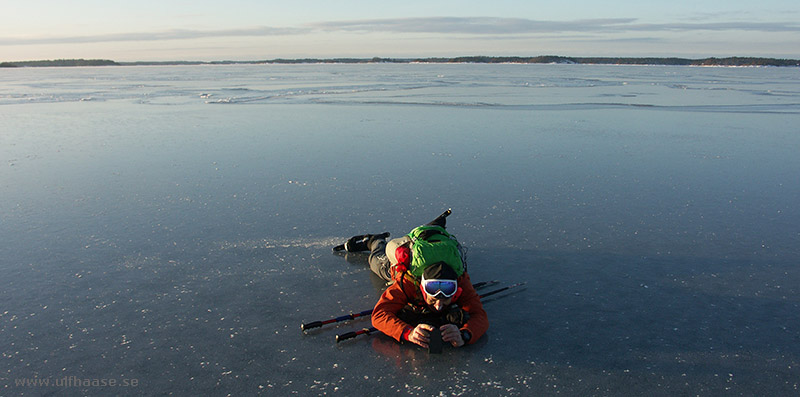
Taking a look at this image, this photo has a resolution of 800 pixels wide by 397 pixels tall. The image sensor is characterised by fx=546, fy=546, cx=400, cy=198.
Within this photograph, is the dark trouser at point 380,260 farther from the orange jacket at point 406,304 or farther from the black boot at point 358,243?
the orange jacket at point 406,304

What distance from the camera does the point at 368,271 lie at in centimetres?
494

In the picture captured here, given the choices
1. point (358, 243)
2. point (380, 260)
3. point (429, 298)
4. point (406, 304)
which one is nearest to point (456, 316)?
point (429, 298)

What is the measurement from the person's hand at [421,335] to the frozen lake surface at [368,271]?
0.09 m

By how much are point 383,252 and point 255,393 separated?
6.62ft

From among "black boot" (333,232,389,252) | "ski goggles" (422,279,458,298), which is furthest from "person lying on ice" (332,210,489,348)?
"black boot" (333,232,389,252)

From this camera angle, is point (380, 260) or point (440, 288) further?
point (380, 260)

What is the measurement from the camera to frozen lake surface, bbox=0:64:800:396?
132 inches

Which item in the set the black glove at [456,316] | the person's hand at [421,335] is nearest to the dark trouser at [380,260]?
the black glove at [456,316]

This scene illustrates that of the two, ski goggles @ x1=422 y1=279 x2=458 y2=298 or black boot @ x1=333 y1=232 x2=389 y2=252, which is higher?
ski goggles @ x1=422 y1=279 x2=458 y2=298

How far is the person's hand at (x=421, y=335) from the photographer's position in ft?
11.5

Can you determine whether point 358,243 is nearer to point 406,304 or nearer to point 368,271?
point 368,271

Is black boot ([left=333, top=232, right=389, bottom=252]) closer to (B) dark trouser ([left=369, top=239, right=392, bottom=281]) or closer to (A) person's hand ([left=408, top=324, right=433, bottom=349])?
(B) dark trouser ([left=369, top=239, right=392, bottom=281])

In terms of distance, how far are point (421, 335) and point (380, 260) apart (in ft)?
4.35

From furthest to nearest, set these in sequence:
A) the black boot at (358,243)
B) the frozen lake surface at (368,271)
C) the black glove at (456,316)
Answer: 1. the black boot at (358,243)
2. the black glove at (456,316)
3. the frozen lake surface at (368,271)
